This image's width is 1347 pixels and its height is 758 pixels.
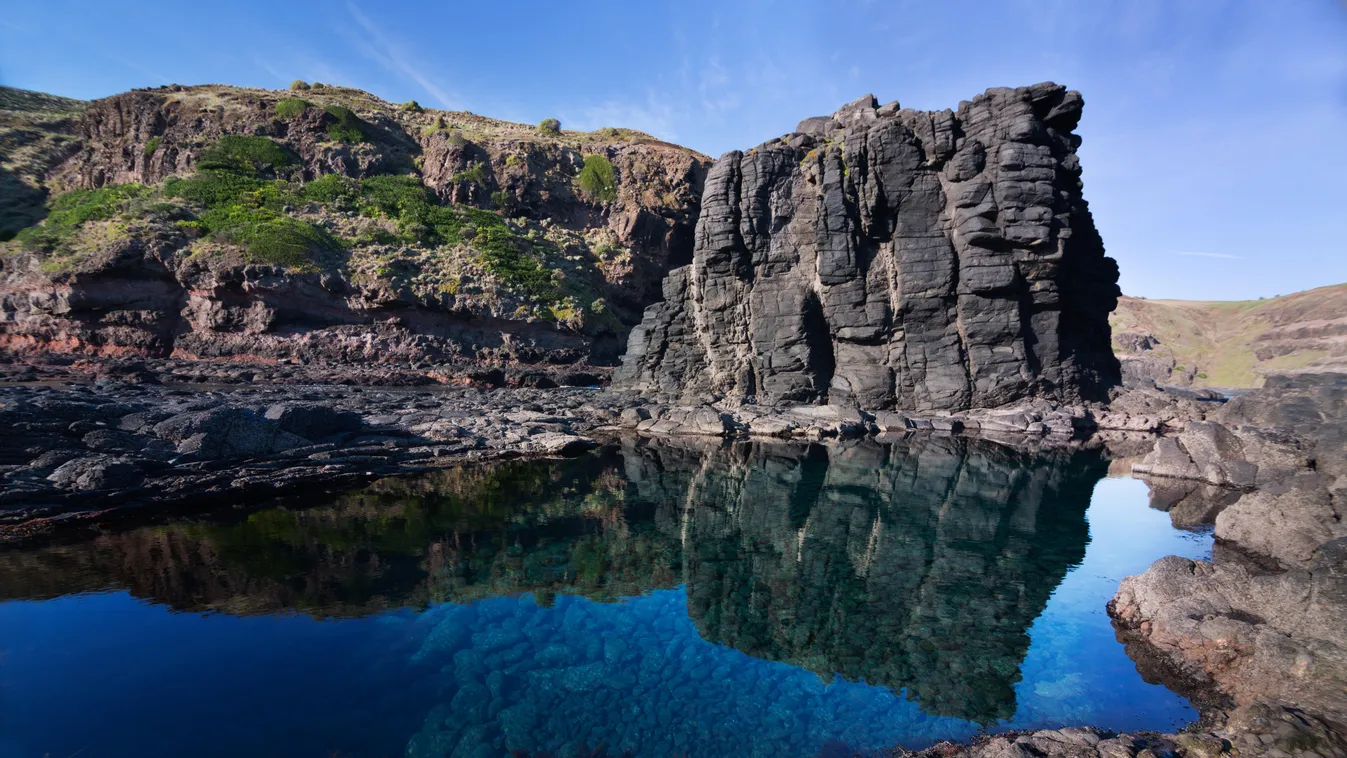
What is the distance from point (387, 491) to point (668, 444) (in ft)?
41.2

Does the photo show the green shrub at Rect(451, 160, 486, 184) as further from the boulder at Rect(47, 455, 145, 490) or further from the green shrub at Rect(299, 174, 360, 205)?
the boulder at Rect(47, 455, 145, 490)

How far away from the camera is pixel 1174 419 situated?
3011cm

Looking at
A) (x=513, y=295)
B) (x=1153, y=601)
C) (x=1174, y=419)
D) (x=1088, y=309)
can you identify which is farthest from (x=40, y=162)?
(x=1174, y=419)

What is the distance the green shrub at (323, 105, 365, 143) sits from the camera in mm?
58062

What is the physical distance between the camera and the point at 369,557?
1144 centimetres

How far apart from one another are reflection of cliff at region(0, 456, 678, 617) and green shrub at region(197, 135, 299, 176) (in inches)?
2081

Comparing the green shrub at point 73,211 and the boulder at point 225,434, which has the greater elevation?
the green shrub at point 73,211

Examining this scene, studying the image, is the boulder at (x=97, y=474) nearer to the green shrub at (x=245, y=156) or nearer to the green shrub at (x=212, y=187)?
the green shrub at (x=212, y=187)

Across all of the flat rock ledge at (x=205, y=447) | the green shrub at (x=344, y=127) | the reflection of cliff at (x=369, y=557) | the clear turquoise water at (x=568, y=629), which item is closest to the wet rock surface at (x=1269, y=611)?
the clear turquoise water at (x=568, y=629)

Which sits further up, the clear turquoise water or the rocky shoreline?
the rocky shoreline

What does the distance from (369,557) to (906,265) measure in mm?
30156

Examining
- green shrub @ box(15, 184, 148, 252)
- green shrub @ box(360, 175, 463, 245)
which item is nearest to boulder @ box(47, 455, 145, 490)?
green shrub @ box(360, 175, 463, 245)

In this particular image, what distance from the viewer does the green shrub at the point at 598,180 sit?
213ft

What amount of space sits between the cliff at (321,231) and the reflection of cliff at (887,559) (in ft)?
105
